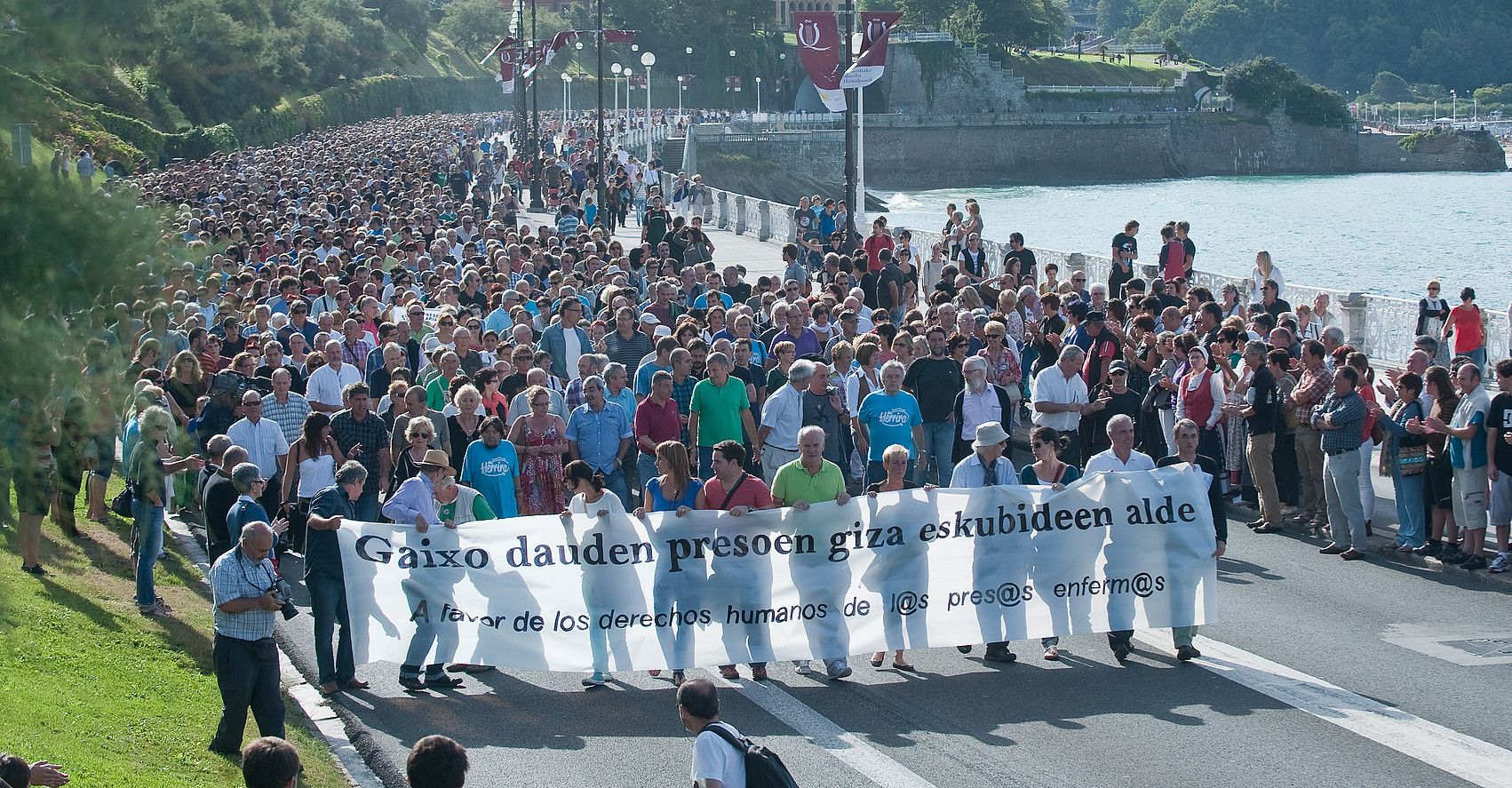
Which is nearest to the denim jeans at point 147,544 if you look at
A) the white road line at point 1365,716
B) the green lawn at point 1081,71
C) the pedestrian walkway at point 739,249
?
the white road line at point 1365,716

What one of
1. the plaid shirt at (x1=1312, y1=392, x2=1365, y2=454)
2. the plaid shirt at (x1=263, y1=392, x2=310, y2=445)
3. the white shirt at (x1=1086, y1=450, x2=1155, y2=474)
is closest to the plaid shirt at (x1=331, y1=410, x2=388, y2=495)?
the plaid shirt at (x1=263, y1=392, x2=310, y2=445)

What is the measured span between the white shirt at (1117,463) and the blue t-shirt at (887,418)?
228 cm

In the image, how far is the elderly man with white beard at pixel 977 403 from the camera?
13.1 meters

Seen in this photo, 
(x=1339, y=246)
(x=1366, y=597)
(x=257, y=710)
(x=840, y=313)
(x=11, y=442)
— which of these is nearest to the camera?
(x=11, y=442)

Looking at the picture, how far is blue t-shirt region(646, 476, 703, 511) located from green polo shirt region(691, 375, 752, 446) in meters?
2.72

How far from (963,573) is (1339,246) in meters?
81.9

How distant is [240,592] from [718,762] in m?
3.40

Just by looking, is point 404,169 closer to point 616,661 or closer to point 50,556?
point 50,556

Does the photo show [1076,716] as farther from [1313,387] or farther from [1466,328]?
[1466,328]

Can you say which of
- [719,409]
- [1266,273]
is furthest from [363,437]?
[1266,273]

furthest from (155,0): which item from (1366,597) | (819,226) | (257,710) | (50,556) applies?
(819,226)

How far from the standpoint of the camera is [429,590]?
9836 mm

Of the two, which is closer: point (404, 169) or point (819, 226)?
point (819, 226)

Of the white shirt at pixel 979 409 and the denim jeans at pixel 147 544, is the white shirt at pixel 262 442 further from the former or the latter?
the white shirt at pixel 979 409
